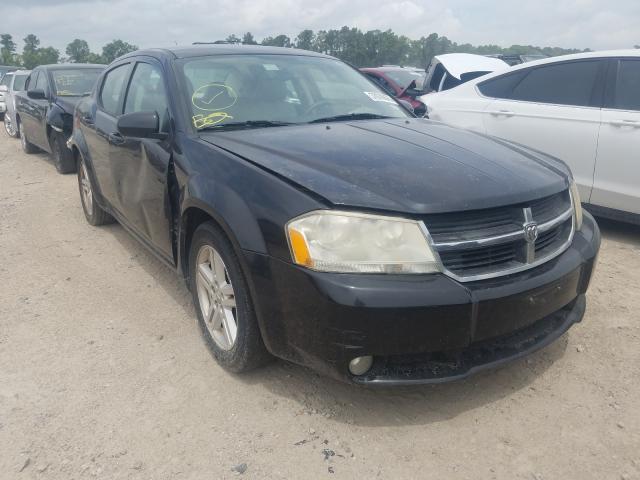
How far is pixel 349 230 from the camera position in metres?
2.23

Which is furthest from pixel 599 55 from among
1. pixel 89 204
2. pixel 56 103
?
pixel 56 103

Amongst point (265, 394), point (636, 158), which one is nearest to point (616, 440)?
point (265, 394)

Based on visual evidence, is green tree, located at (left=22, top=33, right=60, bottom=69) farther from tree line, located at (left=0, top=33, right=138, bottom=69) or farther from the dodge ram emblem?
the dodge ram emblem

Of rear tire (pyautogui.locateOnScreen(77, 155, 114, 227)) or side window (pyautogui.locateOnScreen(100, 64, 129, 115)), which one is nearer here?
side window (pyautogui.locateOnScreen(100, 64, 129, 115))

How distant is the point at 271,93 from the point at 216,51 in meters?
0.56

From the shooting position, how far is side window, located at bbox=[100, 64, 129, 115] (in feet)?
14.2

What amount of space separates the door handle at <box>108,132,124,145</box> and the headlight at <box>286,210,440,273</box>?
7.30 ft

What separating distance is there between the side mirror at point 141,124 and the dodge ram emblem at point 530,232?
6.78 ft

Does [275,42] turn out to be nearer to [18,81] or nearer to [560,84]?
[18,81]

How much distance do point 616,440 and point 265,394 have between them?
1551mm

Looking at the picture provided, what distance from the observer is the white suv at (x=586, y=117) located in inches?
180

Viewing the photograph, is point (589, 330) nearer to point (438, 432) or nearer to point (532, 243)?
point (532, 243)

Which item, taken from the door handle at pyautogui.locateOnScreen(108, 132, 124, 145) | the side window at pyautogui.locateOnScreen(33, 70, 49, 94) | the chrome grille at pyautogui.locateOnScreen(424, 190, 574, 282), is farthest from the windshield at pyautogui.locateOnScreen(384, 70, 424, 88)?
the chrome grille at pyautogui.locateOnScreen(424, 190, 574, 282)

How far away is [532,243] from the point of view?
2.42 meters
